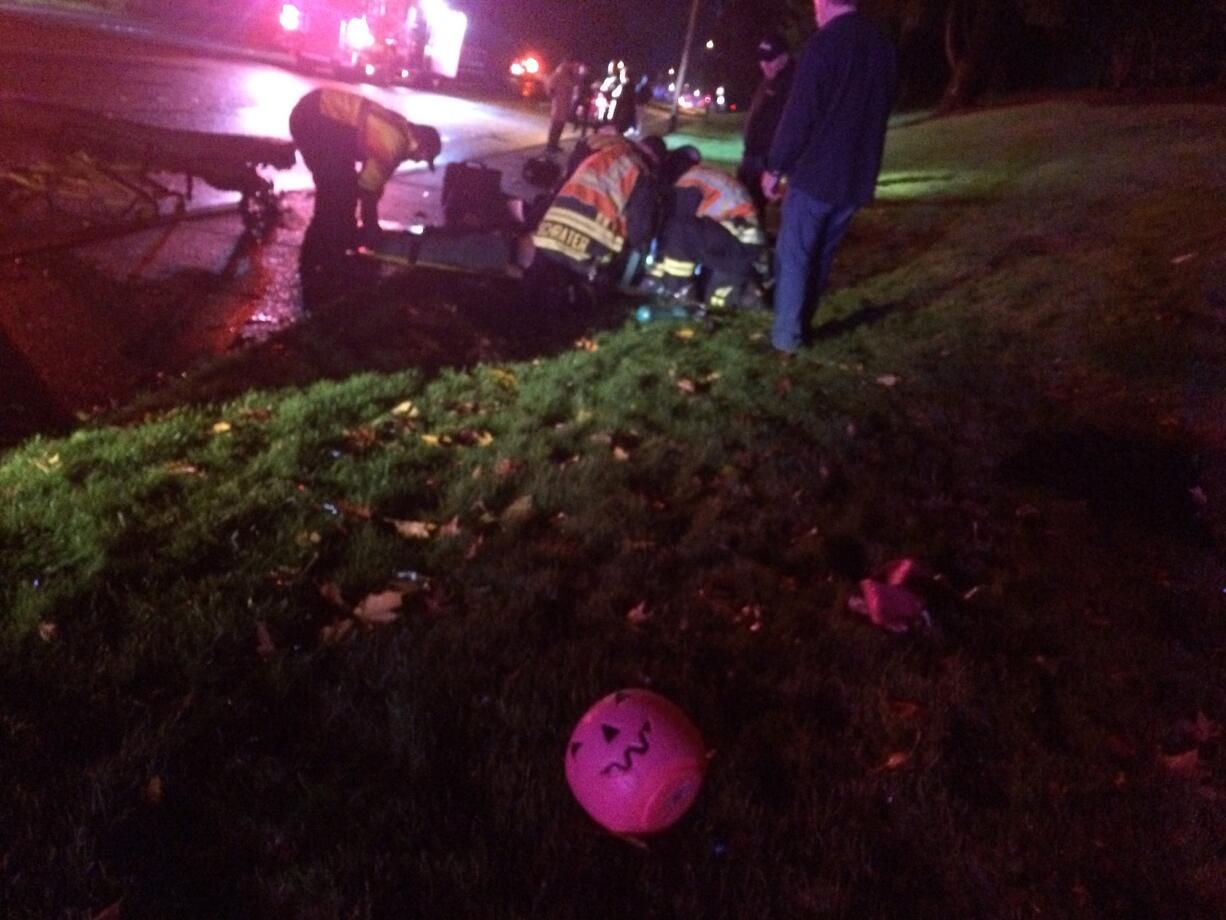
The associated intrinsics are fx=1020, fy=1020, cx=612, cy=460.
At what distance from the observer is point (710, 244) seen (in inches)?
299

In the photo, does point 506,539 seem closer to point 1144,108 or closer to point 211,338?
point 211,338

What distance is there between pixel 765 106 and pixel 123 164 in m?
5.68

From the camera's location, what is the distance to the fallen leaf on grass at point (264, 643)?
3045mm

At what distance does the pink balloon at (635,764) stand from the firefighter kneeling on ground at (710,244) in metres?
5.42

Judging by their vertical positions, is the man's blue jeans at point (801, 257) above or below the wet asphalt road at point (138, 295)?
above

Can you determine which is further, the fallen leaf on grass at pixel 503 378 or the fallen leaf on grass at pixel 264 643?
the fallen leaf on grass at pixel 503 378

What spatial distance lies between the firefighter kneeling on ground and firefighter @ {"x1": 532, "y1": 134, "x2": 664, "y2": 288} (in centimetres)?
34

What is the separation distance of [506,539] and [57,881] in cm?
194

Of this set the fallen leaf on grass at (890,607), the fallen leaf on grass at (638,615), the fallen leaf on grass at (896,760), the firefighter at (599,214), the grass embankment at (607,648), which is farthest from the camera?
the firefighter at (599,214)

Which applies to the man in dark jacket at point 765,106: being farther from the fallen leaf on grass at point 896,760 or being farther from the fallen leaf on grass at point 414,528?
the fallen leaf on grass at point 896,760

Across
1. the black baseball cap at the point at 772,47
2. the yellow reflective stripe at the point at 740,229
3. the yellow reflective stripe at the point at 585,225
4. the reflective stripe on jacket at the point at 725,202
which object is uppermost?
the black baseball cap at the point at 772,47

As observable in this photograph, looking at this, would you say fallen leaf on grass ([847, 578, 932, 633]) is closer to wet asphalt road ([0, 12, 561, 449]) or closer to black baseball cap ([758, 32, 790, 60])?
wet asphalt road ([0, 12, 561, 449])

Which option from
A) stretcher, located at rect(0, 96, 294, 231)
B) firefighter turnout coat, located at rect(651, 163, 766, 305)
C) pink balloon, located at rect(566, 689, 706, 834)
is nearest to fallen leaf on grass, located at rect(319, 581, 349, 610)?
pink balloon, located at rect(566, 689, 706, 834)

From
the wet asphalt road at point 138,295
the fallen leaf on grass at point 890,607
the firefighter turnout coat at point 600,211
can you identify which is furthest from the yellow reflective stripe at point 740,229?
the fallen leaf on grass at point 890,607
